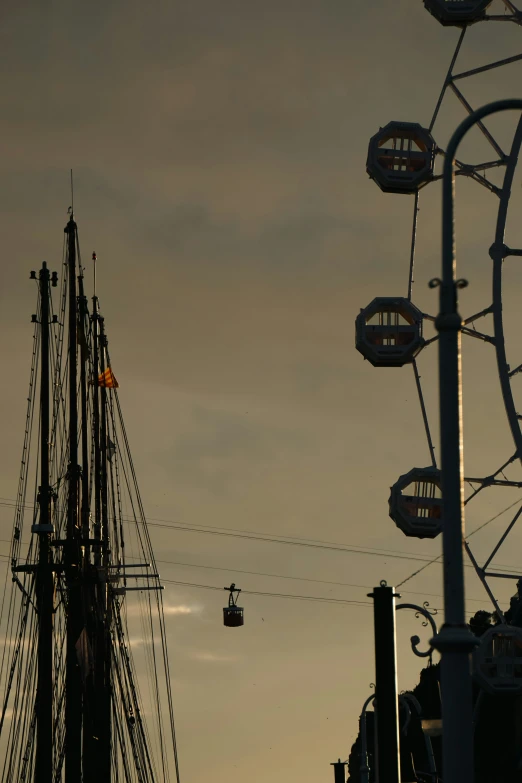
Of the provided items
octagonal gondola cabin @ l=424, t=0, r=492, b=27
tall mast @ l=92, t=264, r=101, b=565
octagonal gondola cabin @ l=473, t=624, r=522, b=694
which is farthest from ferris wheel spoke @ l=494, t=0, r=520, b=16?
tall mast @ l=92, t=264, r=101, b=565

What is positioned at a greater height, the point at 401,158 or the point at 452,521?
the point at 401,158

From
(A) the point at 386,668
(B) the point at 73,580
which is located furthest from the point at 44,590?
(A) the point at 386,668

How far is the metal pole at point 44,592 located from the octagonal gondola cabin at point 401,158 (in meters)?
19.4

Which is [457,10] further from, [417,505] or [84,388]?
[84,388]

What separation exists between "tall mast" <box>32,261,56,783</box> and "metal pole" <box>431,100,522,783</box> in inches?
1607

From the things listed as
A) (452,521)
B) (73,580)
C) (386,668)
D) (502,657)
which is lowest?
(386,668)

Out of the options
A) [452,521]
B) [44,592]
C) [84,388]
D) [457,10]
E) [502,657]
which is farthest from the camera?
[84,388]

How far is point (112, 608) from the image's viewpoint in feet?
260

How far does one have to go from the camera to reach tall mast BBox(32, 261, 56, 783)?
58438 millimetres

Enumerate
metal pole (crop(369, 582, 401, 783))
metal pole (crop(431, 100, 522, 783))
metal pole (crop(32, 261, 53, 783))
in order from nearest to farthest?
metal pole (crop(431, 100, 522, 783)) < metal pole (crop(369, 582, 401, 783)) < metal pole (crop(32, 261, 53, 783))

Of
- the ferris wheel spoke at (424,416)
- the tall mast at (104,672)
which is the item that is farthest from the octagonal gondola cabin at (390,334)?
the tall mast at (104,672)

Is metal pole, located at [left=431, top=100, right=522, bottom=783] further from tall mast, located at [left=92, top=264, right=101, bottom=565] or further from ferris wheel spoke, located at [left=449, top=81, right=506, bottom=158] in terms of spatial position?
tall mast, located at [left=92, top=264, right=101, bottom=565]

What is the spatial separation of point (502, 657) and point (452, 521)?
27586 millimetres

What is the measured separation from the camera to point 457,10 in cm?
5091
